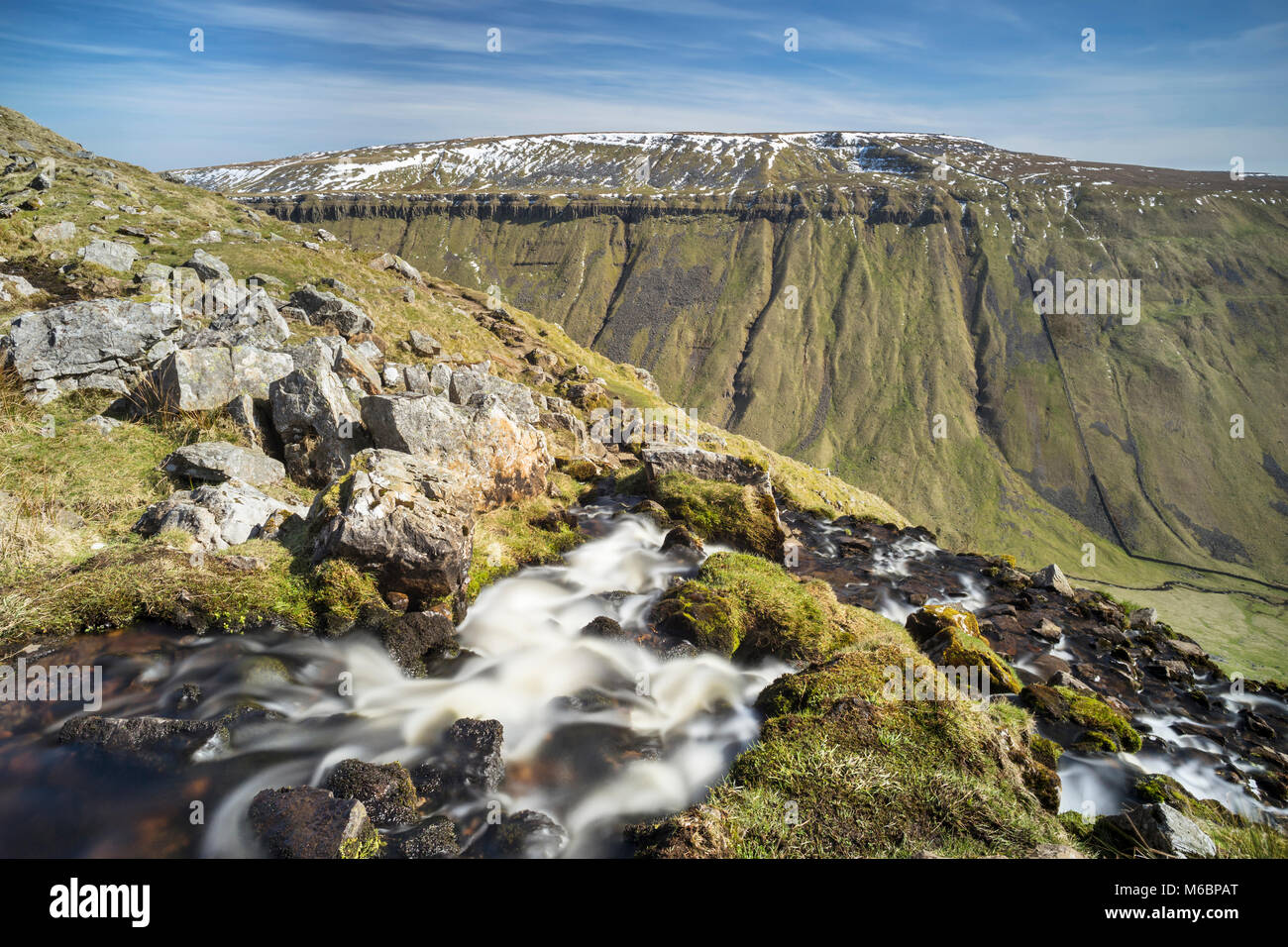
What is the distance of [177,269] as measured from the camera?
22.9m

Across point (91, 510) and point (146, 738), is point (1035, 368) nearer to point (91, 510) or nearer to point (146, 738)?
point (91, 510)

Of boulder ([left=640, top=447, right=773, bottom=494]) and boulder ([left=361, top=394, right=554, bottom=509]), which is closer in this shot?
boulder ([left=361, top=394, right=554, bottom=509])

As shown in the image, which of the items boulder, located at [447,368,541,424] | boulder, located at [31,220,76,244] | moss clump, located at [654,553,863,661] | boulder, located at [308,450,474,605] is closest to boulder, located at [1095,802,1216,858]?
moss clump, located at [654,553,863,661]

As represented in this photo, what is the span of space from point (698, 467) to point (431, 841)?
1389 centimetres

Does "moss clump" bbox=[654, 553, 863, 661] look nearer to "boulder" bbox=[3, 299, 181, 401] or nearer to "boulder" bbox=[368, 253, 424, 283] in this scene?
"boulder" bbox=[3, 299, 181, 401]

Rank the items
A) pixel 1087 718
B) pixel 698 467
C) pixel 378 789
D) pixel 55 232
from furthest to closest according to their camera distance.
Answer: pixel 55 232 < pixel 698 467 < pixel 1087 718 < pixel 378 789

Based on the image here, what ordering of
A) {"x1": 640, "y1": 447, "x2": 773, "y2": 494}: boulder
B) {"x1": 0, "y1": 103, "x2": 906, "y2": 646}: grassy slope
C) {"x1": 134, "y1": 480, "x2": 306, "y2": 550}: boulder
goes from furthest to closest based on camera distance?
{"x1": 640, "y1": 447, "x2": 773, "y2": 494}: boulder, {"x1": 134, "y1": 480, "x2": 306, "y2": 550}: boulder, {"x1": 0, "y1": 103, "x2": 906, "y2": 646}: grassy slope

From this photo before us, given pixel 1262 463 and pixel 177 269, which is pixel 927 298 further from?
pixel 177 269

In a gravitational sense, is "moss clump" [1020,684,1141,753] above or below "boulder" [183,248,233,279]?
below

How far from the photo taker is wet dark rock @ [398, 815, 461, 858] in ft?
19.0

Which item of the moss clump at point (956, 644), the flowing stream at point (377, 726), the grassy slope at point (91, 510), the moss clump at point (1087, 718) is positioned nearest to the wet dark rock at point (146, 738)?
the flowing stream at point (377, 726)

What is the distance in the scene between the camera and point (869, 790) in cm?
616

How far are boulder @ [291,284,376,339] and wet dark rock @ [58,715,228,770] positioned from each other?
18.0m

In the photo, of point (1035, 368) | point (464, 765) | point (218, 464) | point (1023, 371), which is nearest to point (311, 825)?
point (464, 765)
